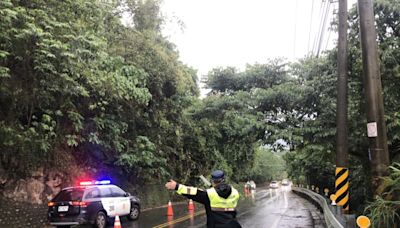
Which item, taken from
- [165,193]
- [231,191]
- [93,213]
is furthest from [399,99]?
[165,193]

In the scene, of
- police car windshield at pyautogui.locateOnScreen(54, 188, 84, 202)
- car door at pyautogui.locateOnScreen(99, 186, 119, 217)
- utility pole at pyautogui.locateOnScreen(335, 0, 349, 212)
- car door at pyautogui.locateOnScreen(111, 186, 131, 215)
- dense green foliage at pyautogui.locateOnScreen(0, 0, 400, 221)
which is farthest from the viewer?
car door at pyautogui.locateOnScreen(111, 186, 131, 215)

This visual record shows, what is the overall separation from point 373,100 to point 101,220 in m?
9.95

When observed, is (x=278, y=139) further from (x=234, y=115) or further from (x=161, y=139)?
(x=161, y=139)

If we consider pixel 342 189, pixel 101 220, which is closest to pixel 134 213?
pixel 101 220

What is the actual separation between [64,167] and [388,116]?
13.3m

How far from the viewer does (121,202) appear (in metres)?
16.7

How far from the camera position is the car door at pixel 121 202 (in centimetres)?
1648

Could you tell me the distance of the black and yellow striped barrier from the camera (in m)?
14.3

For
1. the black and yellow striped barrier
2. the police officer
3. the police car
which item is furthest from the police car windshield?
the police officer

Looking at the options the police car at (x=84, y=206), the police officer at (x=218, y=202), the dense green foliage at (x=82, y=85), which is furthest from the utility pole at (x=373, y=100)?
the police car at (x=84, y=206)

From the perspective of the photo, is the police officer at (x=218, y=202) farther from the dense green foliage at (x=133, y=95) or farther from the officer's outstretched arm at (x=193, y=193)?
the dense green foliage at (x=133, y=95)

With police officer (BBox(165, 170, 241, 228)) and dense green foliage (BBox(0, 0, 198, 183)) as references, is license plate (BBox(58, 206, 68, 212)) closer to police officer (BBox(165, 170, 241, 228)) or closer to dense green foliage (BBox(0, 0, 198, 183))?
dense green foliage (BBox(0, 0, 198, 183))

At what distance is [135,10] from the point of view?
2381cm

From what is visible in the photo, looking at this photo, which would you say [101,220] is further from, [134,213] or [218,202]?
[218,202]
